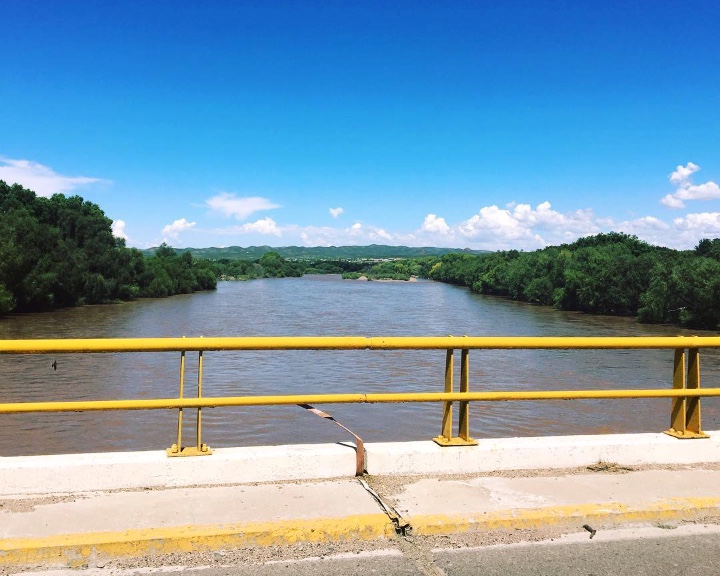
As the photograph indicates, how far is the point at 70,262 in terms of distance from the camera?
62.8 meters

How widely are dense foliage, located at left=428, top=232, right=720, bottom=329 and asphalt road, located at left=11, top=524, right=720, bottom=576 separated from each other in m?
45.7

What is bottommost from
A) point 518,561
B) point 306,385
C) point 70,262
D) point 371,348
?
point 306,385

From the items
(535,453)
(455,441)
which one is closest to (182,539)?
(455,441)

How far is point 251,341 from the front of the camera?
483cm

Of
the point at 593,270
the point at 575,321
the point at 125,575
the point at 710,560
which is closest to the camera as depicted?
the point at 125,575

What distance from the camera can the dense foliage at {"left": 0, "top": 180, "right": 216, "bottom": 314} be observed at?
53156mm

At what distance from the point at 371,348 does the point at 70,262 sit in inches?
2500

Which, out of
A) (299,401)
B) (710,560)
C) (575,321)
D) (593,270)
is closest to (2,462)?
(299,401)

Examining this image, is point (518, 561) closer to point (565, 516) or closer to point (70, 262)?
point (565, 516)

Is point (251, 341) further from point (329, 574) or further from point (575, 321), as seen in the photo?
point (575, 321)

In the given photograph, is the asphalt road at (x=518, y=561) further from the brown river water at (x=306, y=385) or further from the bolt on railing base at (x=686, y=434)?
the brown river water at (x=306, y=385)

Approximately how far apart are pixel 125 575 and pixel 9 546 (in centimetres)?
66

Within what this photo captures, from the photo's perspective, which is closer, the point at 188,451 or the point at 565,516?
the point at 565,516

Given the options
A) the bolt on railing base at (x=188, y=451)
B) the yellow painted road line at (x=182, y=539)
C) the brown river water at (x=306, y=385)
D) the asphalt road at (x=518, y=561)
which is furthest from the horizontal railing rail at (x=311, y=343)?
the brown river water at (x=306, y=385)
